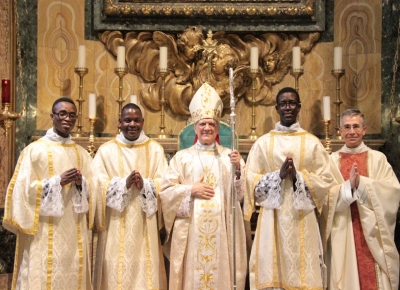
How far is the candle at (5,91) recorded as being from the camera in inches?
245

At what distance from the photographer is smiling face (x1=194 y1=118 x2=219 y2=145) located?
579 cm

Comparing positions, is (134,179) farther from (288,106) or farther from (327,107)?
(327,107)

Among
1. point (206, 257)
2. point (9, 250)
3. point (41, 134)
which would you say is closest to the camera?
point (206, 257)

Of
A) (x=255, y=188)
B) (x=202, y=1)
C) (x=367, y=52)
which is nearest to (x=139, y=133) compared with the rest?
(x=255, y=188)

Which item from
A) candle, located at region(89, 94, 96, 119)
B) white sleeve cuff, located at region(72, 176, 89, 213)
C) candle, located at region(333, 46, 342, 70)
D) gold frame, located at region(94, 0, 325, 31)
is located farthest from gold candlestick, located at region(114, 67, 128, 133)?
Result: candle, located at region(333, 46, 342, 70)

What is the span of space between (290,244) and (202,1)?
2.82 meters

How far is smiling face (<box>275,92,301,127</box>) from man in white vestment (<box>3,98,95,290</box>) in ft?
5.34

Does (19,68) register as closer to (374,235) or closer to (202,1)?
(202,1)

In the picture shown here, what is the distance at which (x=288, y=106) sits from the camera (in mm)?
5809

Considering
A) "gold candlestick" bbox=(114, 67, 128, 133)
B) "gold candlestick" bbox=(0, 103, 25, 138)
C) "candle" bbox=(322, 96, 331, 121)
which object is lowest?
"gold candlestick" bbox=(0, 103, 25, 138)

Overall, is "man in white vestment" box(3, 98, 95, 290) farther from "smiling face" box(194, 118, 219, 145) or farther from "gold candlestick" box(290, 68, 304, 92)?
"gold candlestick" box(290, 68, 304, 92)

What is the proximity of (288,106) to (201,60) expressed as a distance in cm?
171

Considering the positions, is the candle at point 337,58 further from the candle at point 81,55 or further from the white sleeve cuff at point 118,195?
the white sleeve cuff at point 118,195

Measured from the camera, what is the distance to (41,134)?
7.08 meters
